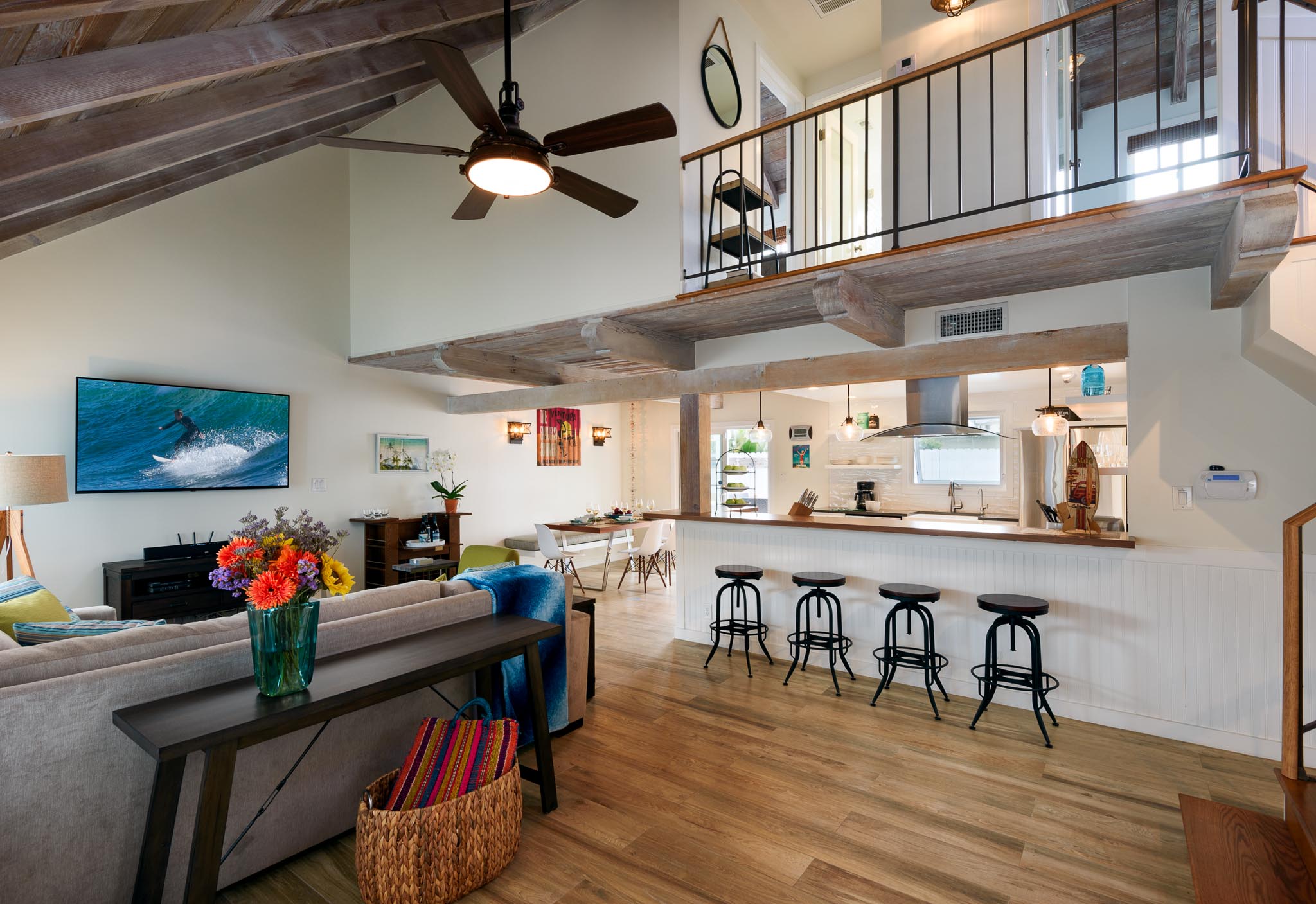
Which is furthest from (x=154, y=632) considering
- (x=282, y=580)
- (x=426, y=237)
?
(x=426, y=237)

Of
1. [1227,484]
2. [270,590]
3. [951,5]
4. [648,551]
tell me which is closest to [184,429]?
[270,590]

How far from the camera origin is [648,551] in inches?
272

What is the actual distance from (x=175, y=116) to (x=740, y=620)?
461cm

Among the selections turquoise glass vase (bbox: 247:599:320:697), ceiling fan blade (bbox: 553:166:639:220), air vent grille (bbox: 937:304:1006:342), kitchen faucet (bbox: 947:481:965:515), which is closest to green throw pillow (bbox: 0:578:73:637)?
turquoise glass vase (bbox: 247:599:320:697)

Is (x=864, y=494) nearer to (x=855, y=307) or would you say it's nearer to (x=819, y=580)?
(x=819, y=580)

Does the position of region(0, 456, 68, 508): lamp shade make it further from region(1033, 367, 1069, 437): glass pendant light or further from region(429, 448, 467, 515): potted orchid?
region(1033, 367, 1069, 437): glass pendant light

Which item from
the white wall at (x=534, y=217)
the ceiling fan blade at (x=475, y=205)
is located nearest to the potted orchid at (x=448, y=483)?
the white wall at (x=534, y=217)

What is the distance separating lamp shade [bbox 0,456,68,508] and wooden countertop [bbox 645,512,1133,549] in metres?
3.80

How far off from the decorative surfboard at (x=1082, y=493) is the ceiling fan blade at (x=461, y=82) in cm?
355

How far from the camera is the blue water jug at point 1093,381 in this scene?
3648mm

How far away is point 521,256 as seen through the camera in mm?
4887

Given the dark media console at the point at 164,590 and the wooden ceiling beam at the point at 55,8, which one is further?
the dark media console at the point at 164,590

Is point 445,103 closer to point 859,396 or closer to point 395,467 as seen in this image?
point 395,467

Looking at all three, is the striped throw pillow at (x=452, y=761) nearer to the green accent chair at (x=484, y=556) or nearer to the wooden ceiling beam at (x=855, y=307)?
the green accent chair at (x=484, y=556)
